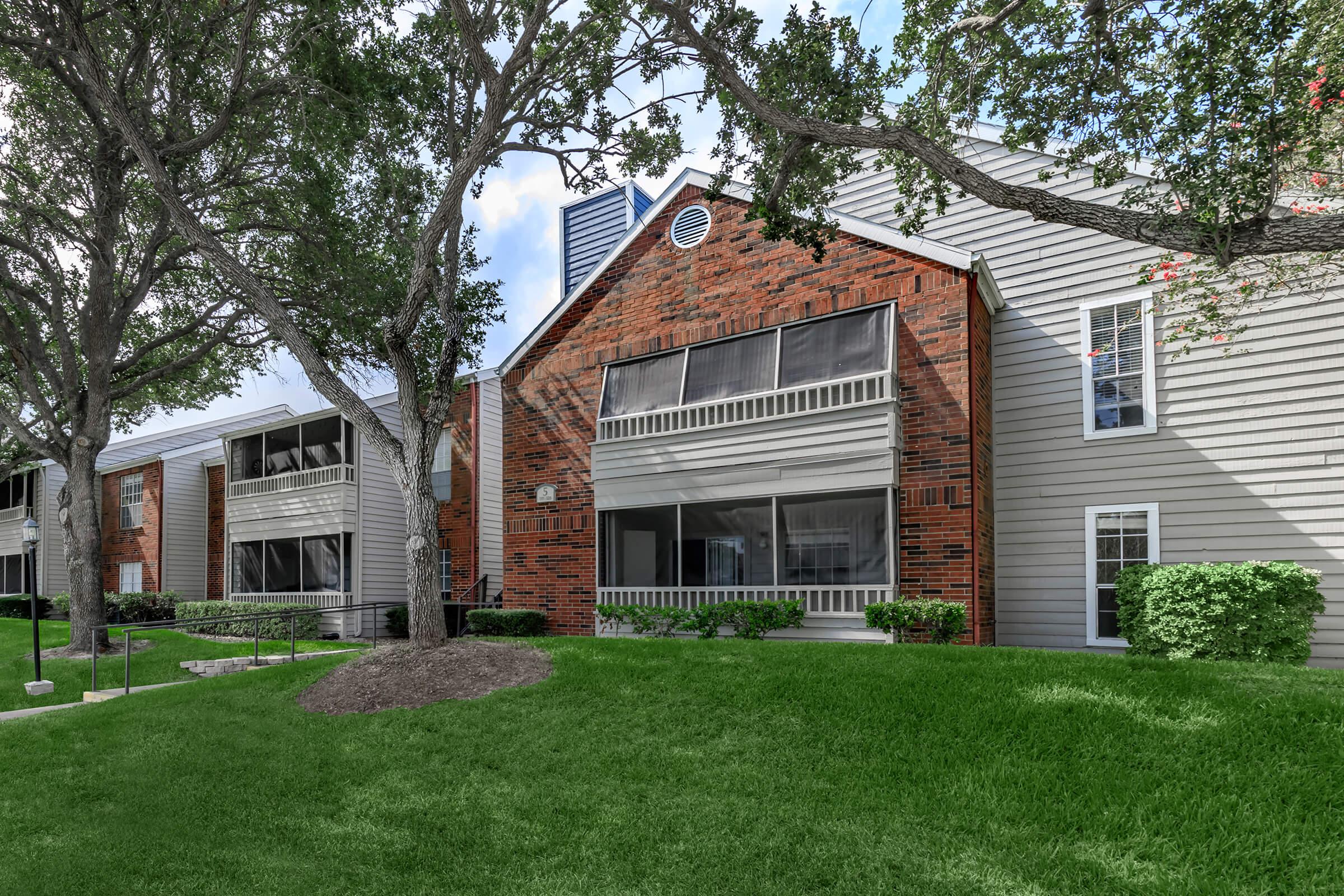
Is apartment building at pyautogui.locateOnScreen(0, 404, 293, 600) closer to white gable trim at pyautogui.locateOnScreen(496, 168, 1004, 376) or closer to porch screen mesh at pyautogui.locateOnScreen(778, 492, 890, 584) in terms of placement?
white gable trim at pyautogui.locateOnScreen(496, 168, 1004, 376)

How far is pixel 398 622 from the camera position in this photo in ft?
63.4

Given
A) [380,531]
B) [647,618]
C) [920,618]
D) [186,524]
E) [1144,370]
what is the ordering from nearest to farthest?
[920,618]
[1144,370]
[647,618]
[380,531]
[186,524]

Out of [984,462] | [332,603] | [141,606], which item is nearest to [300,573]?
[332,603]

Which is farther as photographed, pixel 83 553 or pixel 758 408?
pixel 83 553

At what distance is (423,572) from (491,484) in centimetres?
A: 1090

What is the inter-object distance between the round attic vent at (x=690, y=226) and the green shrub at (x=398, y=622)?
1152cm

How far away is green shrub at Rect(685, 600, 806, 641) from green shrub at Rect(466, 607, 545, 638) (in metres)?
3.45

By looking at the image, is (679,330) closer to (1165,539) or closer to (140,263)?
(1165,539)

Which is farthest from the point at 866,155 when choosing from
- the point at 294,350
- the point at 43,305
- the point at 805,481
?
the point at 43,305

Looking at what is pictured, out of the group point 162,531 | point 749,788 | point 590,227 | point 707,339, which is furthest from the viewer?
point 162,531

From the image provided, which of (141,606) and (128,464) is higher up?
(128,464)

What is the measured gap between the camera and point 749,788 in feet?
17.3

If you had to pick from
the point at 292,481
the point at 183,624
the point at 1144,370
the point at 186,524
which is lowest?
the point at 183,624

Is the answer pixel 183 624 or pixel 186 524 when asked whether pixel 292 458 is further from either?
pixel 183 624
